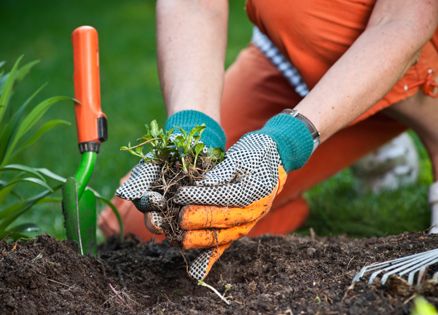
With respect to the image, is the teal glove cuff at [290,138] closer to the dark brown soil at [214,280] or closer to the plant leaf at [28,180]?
Answer: the dark brown soil at [214,280]

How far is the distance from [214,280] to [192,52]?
697 millimetres

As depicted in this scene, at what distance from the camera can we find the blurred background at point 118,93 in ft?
9.70

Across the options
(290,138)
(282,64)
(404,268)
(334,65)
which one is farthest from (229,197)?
(282,64)

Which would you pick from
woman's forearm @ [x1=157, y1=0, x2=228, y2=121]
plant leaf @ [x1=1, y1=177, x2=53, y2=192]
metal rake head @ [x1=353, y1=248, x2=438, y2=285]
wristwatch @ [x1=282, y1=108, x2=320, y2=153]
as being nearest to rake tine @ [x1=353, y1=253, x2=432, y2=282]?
metal rake head @ [x1=353, y1=248, x2=438, y2=285]

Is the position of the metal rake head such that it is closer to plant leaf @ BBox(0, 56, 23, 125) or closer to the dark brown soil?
the dark brown soil

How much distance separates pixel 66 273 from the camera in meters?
1.75

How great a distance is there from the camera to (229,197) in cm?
159

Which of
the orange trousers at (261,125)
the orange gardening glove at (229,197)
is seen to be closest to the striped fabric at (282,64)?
the orange trousers at (261,125)

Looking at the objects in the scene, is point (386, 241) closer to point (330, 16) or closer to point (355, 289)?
point (355, 289)

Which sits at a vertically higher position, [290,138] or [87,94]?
[87,94]

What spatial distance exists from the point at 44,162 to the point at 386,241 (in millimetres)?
2611

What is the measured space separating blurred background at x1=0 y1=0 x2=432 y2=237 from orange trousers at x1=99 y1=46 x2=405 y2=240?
231 mm

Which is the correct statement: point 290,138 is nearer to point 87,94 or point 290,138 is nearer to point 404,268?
point 404,268

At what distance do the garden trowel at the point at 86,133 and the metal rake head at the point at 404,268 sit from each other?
2.70ft
